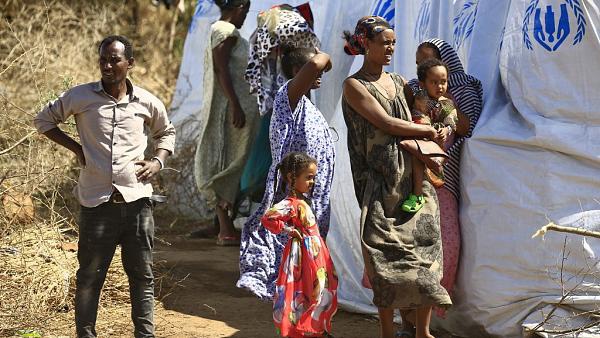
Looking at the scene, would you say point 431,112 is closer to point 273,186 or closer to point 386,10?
point 273,186

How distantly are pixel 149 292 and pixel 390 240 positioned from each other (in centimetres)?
114

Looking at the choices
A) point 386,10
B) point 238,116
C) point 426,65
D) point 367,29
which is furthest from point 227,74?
point 426,65

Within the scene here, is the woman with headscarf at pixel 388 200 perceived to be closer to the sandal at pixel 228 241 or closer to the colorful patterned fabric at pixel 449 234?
the colorful patterned fabric at pixel 449 234

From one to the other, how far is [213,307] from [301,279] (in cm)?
136

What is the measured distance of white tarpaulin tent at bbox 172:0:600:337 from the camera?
467 cm

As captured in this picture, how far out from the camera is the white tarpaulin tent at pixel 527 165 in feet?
15.3

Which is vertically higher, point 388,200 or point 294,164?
point 294,164

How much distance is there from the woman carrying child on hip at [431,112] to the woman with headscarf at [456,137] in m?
0.16

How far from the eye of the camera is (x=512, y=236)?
4832 mm

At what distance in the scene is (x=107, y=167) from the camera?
4488 millimetres

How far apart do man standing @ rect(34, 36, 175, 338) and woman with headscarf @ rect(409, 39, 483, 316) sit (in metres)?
1.44

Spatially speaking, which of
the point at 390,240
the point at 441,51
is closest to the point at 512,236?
the point at 390,240

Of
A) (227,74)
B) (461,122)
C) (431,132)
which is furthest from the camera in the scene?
(227,74)

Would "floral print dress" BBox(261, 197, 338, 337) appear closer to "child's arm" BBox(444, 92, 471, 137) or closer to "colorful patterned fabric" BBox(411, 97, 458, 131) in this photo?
"colorful patterned fabric" BBox(411, 97, 458, 131)
